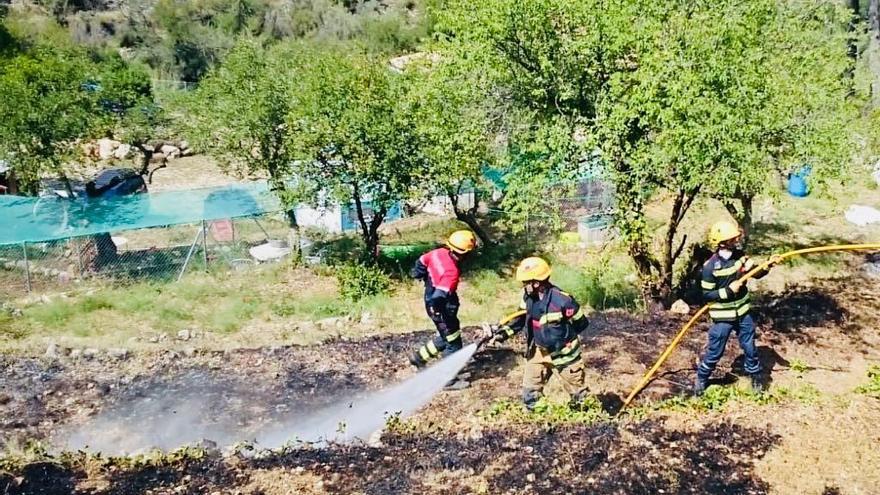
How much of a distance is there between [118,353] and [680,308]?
24.0 feet

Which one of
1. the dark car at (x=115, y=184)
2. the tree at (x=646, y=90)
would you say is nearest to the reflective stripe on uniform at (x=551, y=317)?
the tree at (x=646, y=90)

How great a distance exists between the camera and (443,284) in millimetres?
7945

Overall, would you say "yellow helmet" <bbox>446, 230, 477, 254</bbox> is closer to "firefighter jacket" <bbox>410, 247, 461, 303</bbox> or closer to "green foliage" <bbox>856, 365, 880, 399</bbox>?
"firefighter jacket" <bbox>410, 247, 461, 303</bbox>

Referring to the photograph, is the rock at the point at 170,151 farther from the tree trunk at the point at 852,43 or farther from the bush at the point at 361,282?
the tree trunk at the point at 852,43

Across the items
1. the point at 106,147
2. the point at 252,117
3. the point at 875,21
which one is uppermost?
the point at 875,21

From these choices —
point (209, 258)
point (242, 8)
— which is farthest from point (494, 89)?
point (242, 8)

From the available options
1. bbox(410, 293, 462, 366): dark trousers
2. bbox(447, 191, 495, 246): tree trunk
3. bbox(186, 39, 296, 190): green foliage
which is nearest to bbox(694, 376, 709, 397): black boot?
bbox(410, 293, 462, 366): dark trousers

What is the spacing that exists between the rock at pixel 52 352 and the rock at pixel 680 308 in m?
7.97

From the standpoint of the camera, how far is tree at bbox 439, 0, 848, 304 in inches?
320

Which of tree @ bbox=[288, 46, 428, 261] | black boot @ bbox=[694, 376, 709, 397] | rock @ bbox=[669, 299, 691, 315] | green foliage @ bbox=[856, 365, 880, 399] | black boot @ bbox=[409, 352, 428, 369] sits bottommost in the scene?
rock @ bbox=[669, 299, 691, 315]

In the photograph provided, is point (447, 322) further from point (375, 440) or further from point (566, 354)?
point (375, 440)

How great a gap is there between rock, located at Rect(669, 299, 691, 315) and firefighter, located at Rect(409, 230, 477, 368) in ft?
12.0

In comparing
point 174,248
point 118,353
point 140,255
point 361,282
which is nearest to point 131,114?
point 174,248

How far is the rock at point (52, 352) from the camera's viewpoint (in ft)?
30.5
